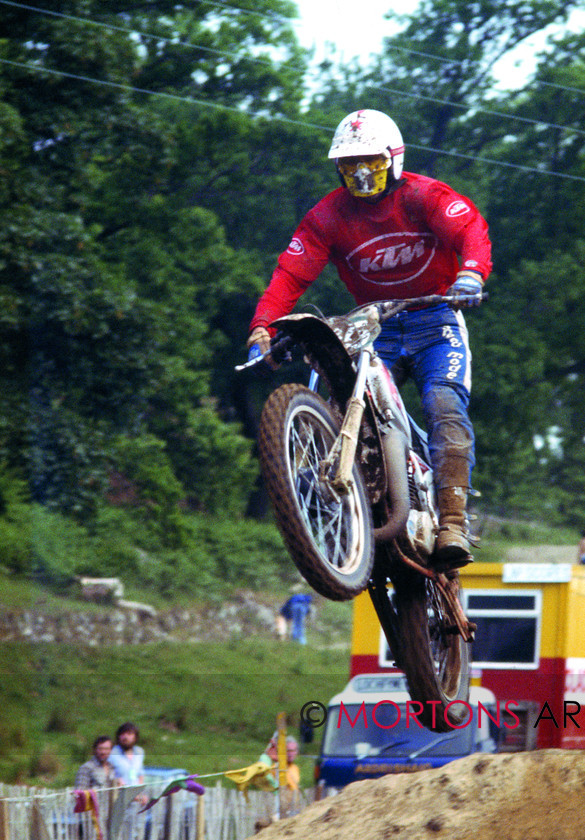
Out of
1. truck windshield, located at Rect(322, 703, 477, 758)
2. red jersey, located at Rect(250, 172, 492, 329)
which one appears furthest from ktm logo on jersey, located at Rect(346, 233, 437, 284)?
truck windshield, located at Rect(322, 703, 477, 758)

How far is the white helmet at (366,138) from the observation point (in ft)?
17.5

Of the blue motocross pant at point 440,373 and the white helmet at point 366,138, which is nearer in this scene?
the white helmet at point 366,138

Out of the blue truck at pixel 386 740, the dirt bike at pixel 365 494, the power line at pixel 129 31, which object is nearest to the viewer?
the dirt bike at pixel 365 494

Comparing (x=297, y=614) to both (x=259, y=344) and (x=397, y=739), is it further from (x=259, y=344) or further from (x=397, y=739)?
(x=259, y=344)

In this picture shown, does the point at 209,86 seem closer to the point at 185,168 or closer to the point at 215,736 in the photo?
the point at 185,168

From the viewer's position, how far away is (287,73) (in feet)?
60.4

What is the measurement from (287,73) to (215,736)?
10.0 metres

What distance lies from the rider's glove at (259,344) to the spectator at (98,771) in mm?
4604

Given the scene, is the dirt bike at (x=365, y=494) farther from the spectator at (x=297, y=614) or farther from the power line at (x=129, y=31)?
the spectator at (x=297, y=614)

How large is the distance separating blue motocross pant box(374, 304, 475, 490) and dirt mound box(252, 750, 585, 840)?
59.3 inches

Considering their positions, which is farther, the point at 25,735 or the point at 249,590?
the point at 249,590

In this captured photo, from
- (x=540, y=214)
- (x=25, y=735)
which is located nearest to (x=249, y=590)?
(x=25, y=735)

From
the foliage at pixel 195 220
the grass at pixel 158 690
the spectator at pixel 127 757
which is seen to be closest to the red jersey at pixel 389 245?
the spectator at pixel 127 757

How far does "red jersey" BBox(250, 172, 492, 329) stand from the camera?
18.3ft
